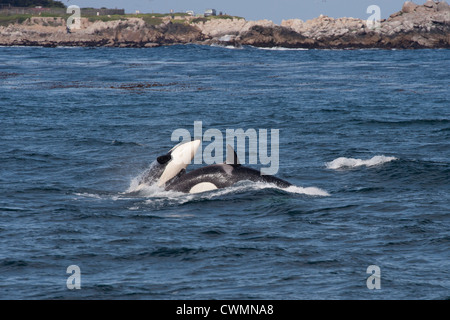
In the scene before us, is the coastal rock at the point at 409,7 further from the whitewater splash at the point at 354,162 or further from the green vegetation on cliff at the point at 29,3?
→ the whitewater splash at the point at 354,162

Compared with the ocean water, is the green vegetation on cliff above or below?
above

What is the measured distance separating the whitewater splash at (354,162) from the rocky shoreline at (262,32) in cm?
10810

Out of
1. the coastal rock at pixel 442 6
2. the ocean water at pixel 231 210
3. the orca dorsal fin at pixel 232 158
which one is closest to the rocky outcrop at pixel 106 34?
the coastal rock at pixel 442 6

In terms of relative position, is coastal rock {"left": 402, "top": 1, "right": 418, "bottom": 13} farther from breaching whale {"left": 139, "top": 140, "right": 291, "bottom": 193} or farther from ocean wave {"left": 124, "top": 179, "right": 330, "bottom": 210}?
breaching whale {"left": 139, "top": 140, "right": 291, "bottom": 193}

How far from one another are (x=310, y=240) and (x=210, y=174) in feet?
13.5

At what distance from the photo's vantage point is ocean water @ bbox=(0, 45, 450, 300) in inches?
429

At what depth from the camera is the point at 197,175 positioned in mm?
16469

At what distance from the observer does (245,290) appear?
10.4 meters

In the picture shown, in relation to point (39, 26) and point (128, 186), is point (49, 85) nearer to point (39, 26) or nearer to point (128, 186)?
point (128, 186)

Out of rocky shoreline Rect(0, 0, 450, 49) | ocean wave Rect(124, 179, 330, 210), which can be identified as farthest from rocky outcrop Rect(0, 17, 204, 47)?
ocean wave Rect(124, 179, 330, 210)

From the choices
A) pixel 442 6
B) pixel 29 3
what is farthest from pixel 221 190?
pixel 29 3

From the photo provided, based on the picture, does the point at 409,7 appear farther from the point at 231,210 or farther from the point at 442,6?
the point at 231,210

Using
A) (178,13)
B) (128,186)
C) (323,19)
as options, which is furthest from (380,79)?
(178,13)

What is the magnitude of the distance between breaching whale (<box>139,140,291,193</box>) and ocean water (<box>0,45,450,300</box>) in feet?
0.82
